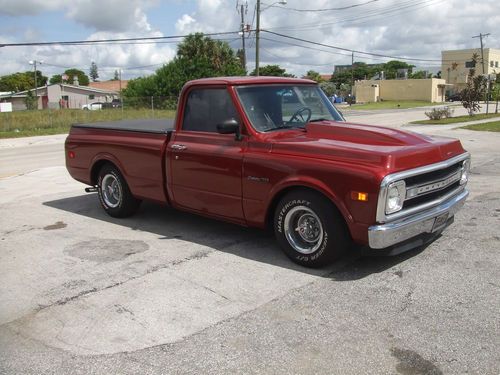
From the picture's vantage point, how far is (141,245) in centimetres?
599

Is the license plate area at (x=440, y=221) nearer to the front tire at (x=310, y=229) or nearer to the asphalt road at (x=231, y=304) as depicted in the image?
the asphalt road at (x=231, y=304)

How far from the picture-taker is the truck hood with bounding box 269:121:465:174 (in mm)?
4590

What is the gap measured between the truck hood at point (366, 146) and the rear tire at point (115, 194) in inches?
99.2

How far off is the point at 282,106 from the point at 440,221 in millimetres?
1991

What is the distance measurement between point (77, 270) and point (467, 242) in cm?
400

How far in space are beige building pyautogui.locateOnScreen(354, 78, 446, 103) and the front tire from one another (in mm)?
83244

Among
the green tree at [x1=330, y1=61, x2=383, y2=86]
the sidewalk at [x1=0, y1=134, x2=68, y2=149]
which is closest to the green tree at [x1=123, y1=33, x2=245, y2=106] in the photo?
the sidewalk at [x1=0, y1=134, x2=68, y2=149]

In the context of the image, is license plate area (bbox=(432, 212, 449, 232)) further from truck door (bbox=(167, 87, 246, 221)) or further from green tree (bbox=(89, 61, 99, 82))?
green tree (bbox=(89, 61, 99, 82))

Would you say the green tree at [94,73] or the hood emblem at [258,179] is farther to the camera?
the green tree at [94,73]

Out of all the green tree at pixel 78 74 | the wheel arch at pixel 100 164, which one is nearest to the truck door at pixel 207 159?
the wheel arch at pixel 100 164

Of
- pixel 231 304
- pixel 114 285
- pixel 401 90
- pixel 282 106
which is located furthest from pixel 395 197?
pixel 401 90

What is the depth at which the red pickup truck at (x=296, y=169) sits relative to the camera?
4566mm

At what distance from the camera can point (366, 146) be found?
488 centimetres

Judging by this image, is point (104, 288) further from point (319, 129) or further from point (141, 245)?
point (319, 129)
